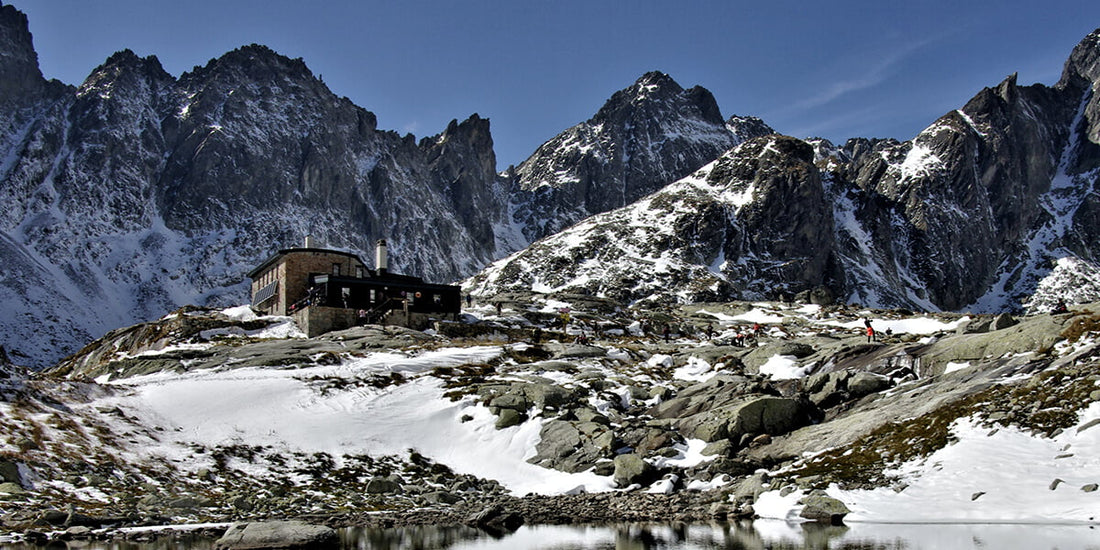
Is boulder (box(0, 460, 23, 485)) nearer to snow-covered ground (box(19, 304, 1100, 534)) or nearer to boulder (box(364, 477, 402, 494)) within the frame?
snow-covered ground (box(19, 304, 1100, 534))

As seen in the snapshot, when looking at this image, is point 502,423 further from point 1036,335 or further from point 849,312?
point 849,312

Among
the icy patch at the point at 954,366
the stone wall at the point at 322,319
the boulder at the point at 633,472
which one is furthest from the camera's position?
the stone wall at the point at 322,319

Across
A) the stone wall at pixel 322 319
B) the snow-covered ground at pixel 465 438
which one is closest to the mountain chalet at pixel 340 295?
the stone wall at pixel 322 319

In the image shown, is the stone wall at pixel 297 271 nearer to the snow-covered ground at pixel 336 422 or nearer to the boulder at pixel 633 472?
the snow-covered ground at pixel 336 422

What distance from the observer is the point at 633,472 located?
100ft

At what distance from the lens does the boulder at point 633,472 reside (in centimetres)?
3044

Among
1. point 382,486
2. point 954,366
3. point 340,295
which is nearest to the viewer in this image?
point 382,486

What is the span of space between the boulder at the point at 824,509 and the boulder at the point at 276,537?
1380cm

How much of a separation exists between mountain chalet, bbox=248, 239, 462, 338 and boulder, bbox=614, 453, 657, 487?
40180 mm

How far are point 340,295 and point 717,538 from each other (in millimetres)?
52830

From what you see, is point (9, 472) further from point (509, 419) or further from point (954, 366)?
point (954, 366)

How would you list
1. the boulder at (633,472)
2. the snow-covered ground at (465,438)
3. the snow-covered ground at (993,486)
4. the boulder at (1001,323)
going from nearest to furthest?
1. the snow-covered ground at (993,486)
2. the snow-covered ground at (465,438)
3. the boulder at (633,472)
4. the boulder at (1001,323)

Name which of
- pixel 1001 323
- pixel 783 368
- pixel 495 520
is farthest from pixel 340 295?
pixel 1001 323

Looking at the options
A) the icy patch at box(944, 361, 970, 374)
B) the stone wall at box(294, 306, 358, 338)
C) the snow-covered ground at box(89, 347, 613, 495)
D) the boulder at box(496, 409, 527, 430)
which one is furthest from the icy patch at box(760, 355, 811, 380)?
the stone wall at box(294, 306, 358, 338)
